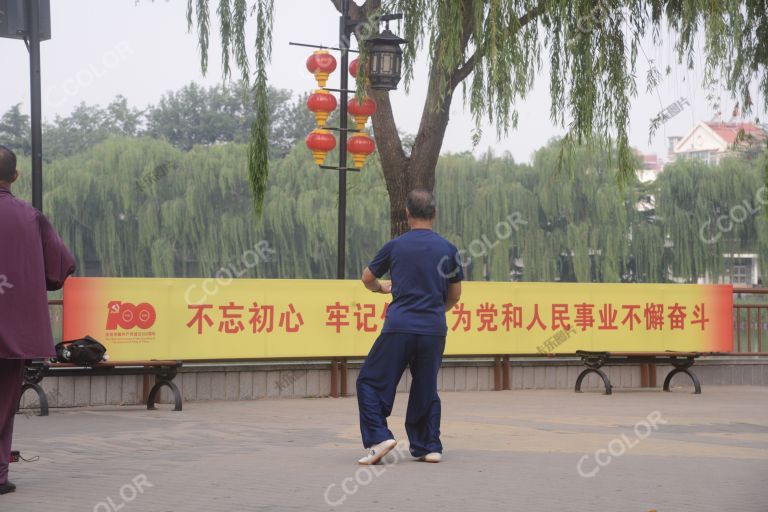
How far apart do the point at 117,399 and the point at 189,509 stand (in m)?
6.66

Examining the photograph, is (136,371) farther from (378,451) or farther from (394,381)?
(378,451)

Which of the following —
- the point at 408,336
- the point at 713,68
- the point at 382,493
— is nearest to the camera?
the point at 382,493

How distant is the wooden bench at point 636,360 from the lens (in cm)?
1422

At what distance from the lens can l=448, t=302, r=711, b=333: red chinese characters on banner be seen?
1407 cm

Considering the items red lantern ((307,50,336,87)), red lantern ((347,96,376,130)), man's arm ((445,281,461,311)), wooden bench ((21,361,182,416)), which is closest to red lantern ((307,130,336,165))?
red lantern ((307,50,336,87))

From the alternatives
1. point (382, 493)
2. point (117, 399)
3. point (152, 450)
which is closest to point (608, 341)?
point (117, 399)

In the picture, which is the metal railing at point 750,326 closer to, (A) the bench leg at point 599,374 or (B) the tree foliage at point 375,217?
(A) the bench leg at point 599,374

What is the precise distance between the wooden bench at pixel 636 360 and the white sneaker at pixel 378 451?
726 centimetres

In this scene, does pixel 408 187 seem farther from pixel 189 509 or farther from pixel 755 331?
pixel 189 509

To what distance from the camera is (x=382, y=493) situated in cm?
632

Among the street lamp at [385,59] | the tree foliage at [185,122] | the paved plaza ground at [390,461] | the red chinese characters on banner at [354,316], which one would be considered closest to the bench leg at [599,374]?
the paved plaza ground at [390,461]

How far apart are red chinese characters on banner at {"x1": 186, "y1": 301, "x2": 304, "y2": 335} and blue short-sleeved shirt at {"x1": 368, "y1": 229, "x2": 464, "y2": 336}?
17.4 feet

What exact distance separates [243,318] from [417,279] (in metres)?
5.58

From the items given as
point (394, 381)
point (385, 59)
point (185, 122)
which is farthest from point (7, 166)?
point (185, 122)
